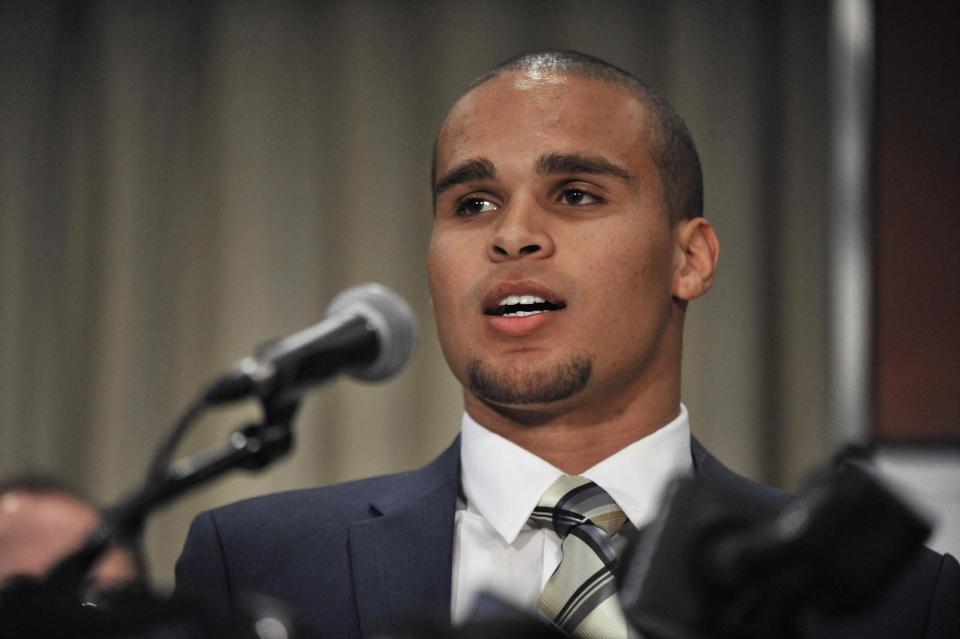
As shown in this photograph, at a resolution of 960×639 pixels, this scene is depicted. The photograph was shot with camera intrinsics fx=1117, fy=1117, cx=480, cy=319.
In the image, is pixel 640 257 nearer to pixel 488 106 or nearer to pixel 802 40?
pixel 488 106

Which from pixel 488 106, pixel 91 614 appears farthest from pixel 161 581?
pixel 91 614

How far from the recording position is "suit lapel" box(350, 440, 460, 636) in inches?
60.5

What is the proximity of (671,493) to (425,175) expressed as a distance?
98.5 inches

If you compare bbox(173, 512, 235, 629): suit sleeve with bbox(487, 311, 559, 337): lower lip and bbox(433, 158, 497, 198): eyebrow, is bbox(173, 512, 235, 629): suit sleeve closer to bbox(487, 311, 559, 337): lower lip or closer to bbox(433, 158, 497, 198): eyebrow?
bbox(487, 311, 559, 337): lower lip

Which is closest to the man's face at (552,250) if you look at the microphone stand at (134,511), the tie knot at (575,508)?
the tie knot at (575,508)

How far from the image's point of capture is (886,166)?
2912mm

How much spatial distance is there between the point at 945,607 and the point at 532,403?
65 cm

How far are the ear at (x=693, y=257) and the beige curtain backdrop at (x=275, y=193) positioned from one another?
4.37ft

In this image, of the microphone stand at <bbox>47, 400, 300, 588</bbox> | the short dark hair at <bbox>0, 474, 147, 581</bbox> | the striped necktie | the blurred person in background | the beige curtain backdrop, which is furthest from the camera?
the beige curtain backdrop

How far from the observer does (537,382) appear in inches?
63.2

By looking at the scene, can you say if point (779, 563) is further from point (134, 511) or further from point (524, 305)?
point (524, 305)

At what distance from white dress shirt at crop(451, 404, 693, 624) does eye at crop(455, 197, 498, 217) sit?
1.11 ft

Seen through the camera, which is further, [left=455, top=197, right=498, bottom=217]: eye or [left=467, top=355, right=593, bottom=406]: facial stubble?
[left=455, top=197, right=498, bottom=217]: eye

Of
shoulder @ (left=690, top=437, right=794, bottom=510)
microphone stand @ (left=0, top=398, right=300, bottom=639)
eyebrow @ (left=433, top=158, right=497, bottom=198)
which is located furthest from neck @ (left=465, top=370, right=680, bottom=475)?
microphone stand @ (left=0, top=398, right=300, bottom=639)
